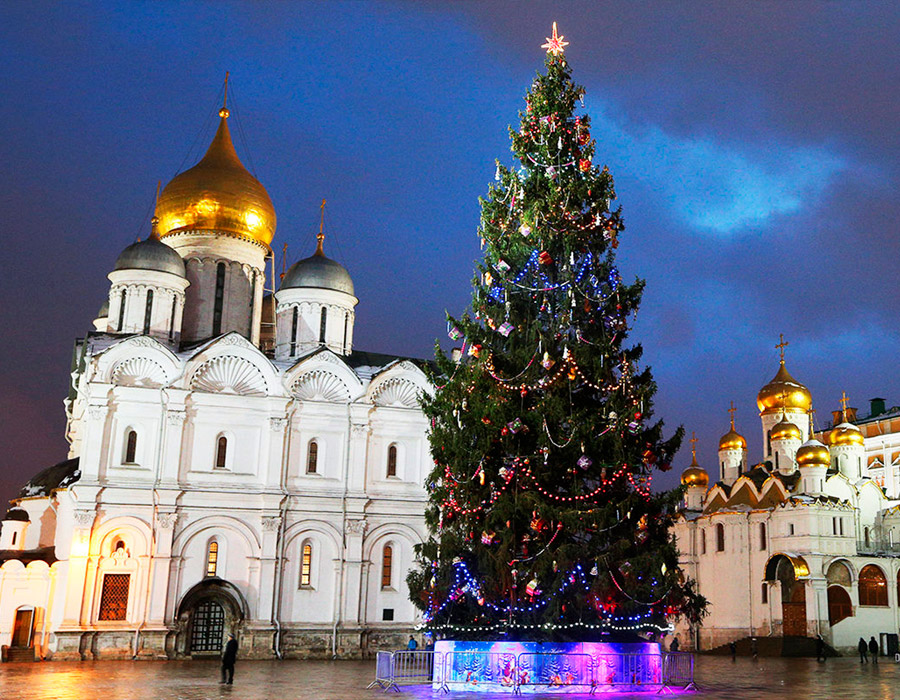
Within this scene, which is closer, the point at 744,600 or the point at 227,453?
the point at 227,453

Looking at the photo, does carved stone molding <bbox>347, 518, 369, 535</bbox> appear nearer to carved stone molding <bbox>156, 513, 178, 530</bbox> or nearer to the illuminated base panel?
carved stone molding <bbox>156, 513, 178, 530</bbox>

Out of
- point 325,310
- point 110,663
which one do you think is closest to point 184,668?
point 110,663

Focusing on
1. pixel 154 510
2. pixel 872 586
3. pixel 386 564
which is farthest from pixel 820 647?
pixel 154 510

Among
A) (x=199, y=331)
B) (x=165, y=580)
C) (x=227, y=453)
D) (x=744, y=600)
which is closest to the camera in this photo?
(x=165, y=580)

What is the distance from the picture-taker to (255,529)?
3033 cm

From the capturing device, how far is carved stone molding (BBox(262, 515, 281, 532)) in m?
30.3

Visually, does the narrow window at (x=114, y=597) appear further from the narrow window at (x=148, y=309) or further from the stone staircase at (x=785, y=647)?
the stone staircase at (x=785, y=647)

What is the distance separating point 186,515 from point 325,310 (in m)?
9.63

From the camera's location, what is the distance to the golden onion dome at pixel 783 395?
46094mm

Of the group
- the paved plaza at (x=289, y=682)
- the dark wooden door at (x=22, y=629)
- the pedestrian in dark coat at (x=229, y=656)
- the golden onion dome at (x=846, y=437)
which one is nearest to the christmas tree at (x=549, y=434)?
the paved plaza at (x=289, y=682)

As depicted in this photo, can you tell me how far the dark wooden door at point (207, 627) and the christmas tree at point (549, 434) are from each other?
15.0 meters

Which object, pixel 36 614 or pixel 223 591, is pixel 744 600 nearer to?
pixel 223 591

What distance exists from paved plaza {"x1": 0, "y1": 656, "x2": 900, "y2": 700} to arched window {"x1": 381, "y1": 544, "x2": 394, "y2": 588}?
12.3ft

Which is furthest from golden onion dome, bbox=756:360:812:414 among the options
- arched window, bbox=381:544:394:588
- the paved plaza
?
arched window, bbox=381:544:394:588
